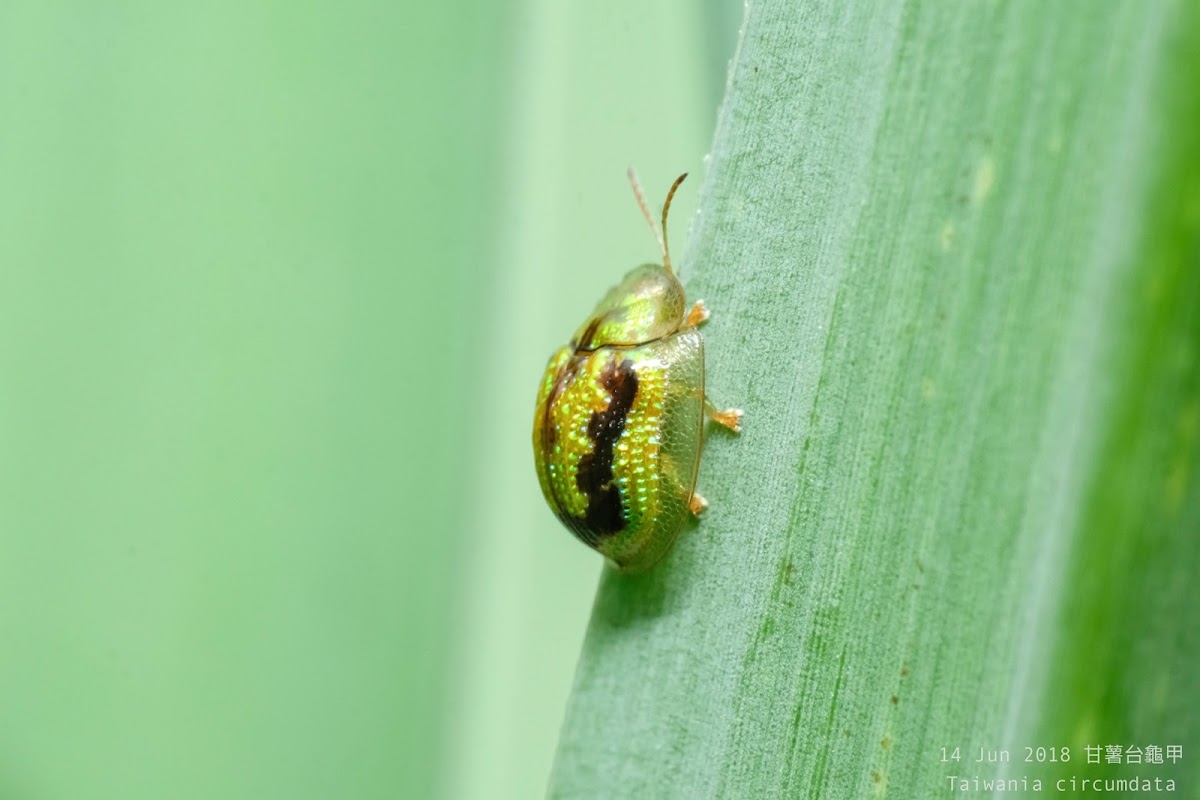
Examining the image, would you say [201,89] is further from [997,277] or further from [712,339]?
[997,277]

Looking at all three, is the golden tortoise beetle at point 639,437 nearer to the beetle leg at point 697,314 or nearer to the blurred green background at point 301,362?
the beetle leg at point 697,314

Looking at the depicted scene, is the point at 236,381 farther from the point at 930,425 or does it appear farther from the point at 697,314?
the point at 930,425

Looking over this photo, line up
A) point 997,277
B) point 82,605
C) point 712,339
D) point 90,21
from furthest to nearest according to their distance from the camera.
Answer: point 82,605 < point 90,21 < point 712,339 < point 997,277

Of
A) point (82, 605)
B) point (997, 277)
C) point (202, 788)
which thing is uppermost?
point (997, 277)

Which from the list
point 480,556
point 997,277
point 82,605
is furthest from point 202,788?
point 997,277

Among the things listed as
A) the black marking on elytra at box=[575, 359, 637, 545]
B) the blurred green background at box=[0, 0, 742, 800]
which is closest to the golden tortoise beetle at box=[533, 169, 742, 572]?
the black marking on elytra at box=[575, 359, 637, 545]

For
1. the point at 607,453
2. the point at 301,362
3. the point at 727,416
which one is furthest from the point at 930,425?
the point at 301,362

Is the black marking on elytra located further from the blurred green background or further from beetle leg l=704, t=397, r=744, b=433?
the blurred green background
